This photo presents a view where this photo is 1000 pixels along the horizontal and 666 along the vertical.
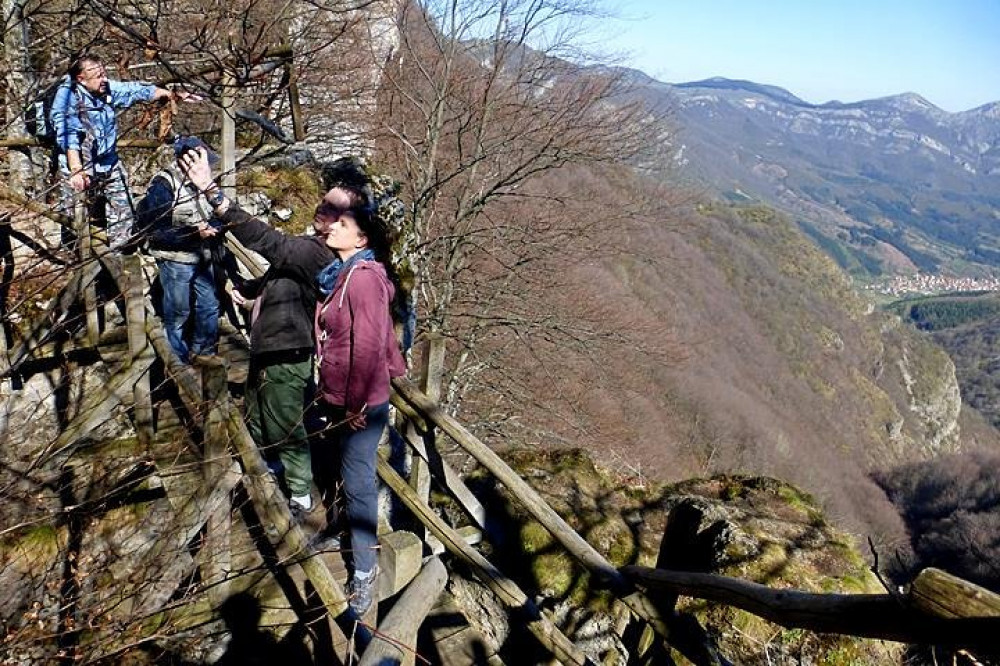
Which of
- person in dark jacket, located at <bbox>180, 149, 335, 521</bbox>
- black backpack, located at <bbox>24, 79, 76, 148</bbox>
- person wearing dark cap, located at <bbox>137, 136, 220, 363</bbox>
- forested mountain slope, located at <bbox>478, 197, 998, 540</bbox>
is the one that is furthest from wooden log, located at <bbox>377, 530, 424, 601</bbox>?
forested mountain slope, located at <bbox>478, 197, 998, 540</bbox>

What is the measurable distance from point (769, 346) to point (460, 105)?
77218 mm

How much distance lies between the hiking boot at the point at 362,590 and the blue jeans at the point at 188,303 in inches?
91.4

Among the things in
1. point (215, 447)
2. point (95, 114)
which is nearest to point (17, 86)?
point (95, 114)

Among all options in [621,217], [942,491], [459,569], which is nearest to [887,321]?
[942,491]

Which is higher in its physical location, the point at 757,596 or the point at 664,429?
the point at 757,596

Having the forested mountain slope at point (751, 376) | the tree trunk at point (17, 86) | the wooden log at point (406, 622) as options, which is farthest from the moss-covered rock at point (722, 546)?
the forested mountain slope at point (751, 376)

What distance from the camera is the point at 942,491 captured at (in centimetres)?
6084

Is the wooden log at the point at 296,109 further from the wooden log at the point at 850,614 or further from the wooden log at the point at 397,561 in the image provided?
the wooden log at the point at 850,614

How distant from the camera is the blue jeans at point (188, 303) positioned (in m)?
4.38

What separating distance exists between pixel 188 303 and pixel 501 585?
3.12 m

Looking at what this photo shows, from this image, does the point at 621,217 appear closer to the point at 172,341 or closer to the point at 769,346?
the point at 172,341

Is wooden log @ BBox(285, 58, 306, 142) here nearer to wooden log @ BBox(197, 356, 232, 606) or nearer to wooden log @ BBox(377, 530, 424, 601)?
wooden log @ BBox(197, 356, 232, 606)

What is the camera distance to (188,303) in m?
4.49

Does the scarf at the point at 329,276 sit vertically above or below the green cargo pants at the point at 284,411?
above
